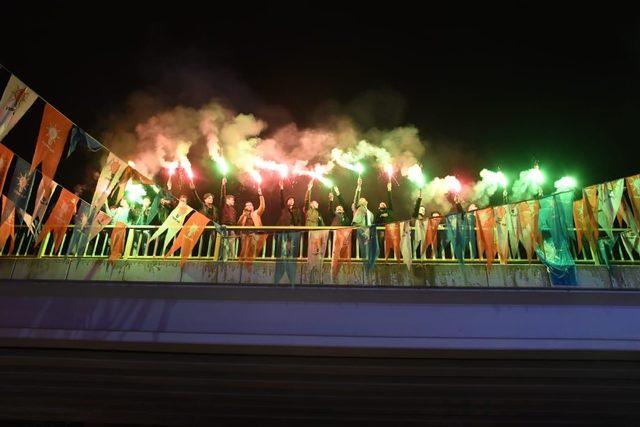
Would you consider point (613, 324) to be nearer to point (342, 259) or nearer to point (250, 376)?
point (342, 259)

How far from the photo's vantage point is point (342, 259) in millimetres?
9195

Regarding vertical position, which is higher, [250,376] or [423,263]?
[423,263]

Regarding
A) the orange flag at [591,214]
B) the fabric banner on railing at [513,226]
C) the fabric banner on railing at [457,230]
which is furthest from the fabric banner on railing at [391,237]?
the orange flag at [591,214]

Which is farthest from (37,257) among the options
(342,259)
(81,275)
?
(342,259)

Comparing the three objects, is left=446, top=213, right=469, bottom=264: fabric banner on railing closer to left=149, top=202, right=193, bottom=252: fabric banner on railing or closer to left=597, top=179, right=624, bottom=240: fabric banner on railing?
left=597, top=179, right=624, bottom=240: fabric banner on railing

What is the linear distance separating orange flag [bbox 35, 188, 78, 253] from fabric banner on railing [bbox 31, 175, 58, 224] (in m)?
0.25

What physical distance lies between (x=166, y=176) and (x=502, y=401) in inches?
434

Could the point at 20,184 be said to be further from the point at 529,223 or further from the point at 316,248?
the point at 529,223

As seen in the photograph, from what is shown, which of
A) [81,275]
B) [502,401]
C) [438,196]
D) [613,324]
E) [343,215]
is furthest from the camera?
[438,196]

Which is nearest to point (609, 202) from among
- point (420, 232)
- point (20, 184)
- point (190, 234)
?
point (420, 232)

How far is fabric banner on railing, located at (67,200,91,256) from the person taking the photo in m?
9.07

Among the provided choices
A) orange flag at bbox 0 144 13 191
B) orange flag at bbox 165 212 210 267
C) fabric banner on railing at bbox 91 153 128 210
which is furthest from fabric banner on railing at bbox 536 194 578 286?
orange flag at bbox 0 144 13 191

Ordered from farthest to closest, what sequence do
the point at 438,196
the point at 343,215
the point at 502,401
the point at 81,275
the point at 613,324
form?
the point at 438,196, the point at 343,215, the point at 502,401, the point at 81,275, the point at 613,324

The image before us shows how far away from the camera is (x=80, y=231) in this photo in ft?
30.1
